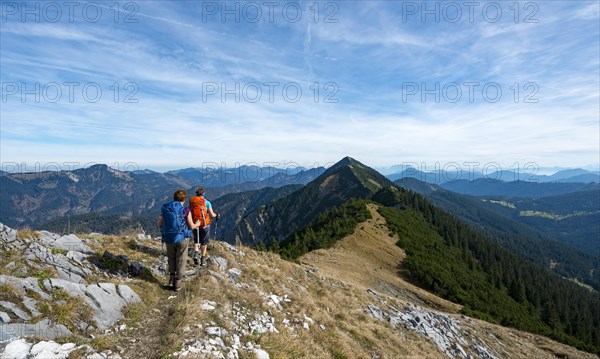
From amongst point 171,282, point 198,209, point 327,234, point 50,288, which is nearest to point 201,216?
point 198,209

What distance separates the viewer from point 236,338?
9.76 meters

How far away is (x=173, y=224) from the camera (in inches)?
480

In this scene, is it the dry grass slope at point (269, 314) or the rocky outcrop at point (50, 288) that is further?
the dry grass slope at point (269, 314)

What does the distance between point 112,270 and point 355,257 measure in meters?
45.0

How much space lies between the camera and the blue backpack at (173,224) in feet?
39.9

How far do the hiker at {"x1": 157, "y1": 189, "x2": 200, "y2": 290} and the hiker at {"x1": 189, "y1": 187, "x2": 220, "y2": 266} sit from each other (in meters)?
1.98

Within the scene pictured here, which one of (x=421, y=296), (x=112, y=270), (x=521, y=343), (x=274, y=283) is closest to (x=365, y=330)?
(x=274, y=283)

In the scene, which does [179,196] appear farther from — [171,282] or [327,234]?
[327,234]

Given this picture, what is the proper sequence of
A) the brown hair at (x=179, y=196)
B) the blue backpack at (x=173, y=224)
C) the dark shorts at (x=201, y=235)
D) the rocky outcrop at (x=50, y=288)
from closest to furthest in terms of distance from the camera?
the rocky outcrop at (x=50, y=288), the blue backpack at (x=173, y=224), the brown hair at (x=179, y=196), the dark shorts at (x=201, y=235)

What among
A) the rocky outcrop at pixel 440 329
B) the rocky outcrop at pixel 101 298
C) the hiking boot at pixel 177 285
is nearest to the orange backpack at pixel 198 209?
the hiking boot at pixel 177 285

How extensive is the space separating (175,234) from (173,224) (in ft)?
1.30

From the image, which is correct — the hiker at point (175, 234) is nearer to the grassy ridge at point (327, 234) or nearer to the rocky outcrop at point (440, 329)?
the rocky outcrop at point (440, 329)

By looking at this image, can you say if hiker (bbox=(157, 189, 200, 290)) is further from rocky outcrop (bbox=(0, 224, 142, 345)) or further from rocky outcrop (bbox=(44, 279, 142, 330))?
rocky outcrop (bbox=(44, 279, 142, 330))

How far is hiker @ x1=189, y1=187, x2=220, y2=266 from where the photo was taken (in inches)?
590
